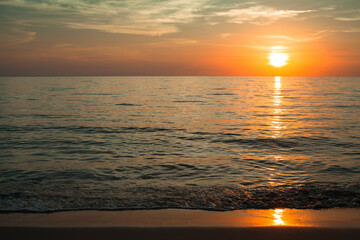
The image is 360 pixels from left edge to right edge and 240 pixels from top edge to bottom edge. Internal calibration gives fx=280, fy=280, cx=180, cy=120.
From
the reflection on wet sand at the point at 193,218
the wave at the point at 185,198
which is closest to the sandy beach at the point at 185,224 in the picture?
the reflection on wet sand at the point at 193,218

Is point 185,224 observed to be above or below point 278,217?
above

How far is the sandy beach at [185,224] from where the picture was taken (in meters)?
5.16

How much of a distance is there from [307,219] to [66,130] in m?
16.0

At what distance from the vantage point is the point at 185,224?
5.64 metres

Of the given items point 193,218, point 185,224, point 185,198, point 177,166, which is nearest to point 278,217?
point 193,218

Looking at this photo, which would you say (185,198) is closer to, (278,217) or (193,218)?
(193,218)

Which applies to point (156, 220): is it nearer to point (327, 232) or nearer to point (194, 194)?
point (194, 194)

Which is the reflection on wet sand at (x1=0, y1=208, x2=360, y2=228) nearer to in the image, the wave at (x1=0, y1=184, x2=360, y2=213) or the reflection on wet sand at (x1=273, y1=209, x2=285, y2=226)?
the reflection on wet sand at (x1=273, y1=209, x2=285, y2=226)

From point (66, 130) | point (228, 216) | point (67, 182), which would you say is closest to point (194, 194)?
point (228, 216)

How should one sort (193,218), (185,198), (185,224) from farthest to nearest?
(185,198)
(193,218)
(185,224)

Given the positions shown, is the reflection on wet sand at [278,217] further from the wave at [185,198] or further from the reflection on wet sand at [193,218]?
the wave at [185,198]

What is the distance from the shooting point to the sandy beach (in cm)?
516

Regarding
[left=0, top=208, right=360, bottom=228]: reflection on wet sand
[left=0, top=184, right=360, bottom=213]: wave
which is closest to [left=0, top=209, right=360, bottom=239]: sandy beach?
[left=0, top=208, right=360, bottom=228]: reflection on wet sand

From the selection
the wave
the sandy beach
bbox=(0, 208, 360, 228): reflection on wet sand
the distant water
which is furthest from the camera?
the distant water
